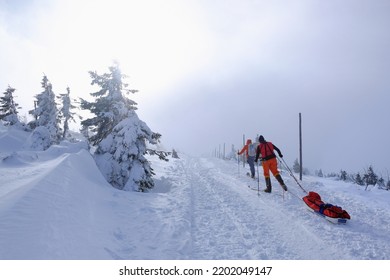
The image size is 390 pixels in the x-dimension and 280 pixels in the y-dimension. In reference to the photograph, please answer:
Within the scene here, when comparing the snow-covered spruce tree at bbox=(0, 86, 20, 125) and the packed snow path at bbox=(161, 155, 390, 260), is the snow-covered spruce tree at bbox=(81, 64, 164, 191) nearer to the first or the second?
the packed snow path at bbox=(161, 155, 390, 260)

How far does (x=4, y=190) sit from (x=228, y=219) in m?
6.53

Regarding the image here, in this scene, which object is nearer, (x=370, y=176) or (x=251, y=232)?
(x=251, y=232)

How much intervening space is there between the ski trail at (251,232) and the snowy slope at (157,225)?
0.02 metres

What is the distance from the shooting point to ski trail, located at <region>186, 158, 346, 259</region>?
5.93m

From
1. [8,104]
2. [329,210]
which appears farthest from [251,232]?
[8,104]

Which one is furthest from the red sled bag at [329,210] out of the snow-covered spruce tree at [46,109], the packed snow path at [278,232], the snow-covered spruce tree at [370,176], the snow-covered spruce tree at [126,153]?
the snow-covered spruce tree at [370,176]

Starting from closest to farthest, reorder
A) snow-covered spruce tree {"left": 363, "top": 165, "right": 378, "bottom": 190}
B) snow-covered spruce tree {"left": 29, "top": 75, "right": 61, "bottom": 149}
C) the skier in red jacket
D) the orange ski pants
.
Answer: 1. the orange ski pants
2. the skier in red jacket
3. snow-covered spruce tree {"left": 29, "top": 75, "right": 61, "bottom": 149}
4. snow-covered spruce tree {"left": 363, "top": 165, "right": 378, "bottom": 190}

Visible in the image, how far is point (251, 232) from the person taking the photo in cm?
720

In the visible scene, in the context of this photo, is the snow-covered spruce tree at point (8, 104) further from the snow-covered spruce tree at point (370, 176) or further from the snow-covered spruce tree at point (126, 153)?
the snow-covered spruce tree at point (370, 176)

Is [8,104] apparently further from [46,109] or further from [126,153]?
[126,153]

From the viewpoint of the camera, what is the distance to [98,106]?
1783 centimetres

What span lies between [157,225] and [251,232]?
288 centimetres

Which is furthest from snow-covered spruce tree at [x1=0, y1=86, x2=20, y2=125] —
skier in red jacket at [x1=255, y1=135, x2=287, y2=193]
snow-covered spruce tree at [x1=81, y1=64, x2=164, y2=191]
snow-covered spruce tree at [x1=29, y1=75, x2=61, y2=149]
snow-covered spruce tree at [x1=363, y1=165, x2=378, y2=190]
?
snow-covered spruce tree at [x1=363, y1=165, x2=378, y2=190]

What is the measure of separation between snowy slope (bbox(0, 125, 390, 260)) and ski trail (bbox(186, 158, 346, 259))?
0.08 feet
